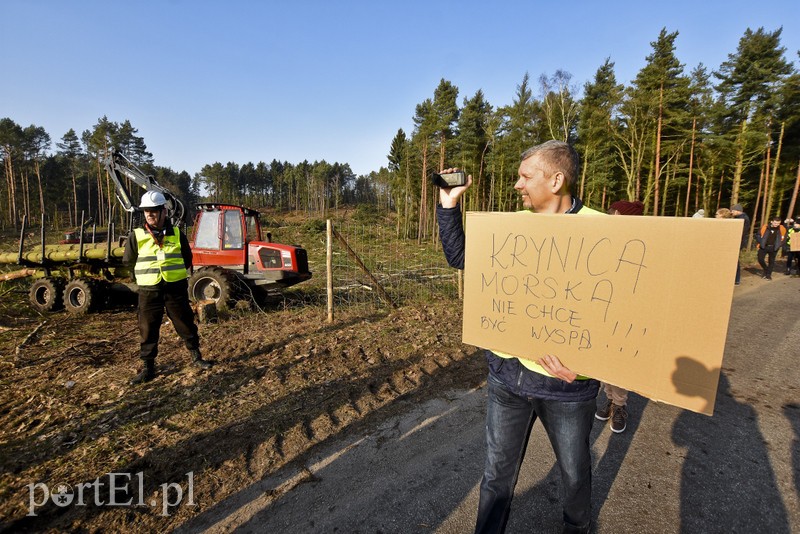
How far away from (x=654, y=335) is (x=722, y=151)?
28462mm

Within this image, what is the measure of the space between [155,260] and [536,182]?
4.44m

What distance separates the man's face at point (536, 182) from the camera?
5.41 ft

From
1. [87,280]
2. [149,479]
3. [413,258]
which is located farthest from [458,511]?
[413,258]

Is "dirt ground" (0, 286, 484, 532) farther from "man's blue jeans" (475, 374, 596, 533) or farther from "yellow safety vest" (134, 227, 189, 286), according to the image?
"man's blue jeans" (475, 374, 596, 533)

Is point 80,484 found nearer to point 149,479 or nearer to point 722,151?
point 149,479

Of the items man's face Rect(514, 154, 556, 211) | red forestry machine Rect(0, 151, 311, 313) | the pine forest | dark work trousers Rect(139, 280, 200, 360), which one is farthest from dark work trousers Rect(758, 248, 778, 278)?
dark work trousers Rect(139, 280, 200, 360)

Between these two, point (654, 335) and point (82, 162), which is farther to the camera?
point (82, 162)

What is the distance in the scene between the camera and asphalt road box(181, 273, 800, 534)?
7.36 feet

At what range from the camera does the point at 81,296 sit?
25.5ft

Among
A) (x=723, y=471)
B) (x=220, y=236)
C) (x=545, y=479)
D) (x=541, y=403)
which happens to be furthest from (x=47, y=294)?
(x=723, y=471)

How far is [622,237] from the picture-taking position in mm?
1453

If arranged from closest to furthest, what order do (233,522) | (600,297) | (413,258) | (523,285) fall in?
(600,297)
(523,285)
(233,522)
(413,258)

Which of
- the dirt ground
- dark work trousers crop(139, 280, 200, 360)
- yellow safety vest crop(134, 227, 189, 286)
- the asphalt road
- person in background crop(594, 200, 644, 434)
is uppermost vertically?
yellow safety vest crop(134, 227, 189, 286)

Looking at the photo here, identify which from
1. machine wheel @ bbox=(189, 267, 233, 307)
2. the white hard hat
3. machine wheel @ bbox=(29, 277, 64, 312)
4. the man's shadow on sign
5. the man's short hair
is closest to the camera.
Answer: the man's short hair
